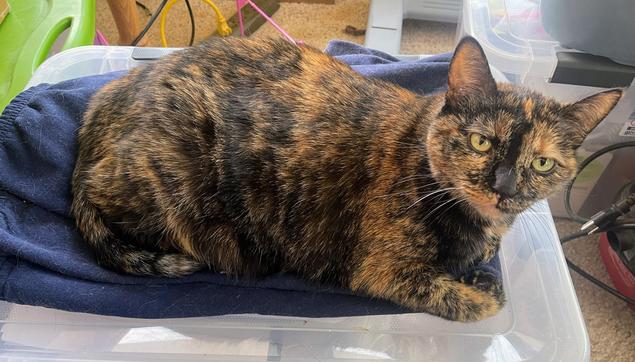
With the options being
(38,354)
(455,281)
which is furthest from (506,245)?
(38,354)

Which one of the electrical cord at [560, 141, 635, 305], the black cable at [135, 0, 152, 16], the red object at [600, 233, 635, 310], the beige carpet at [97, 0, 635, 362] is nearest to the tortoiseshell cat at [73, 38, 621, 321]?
the electrical cord at [560, 141, 635, 305]

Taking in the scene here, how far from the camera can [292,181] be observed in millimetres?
830

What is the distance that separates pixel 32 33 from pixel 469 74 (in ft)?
3.39

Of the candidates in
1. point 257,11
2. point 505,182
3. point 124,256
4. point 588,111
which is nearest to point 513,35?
point 588,111

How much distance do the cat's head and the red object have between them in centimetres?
59

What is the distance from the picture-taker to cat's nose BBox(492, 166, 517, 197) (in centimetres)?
70

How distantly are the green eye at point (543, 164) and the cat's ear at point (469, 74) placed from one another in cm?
11

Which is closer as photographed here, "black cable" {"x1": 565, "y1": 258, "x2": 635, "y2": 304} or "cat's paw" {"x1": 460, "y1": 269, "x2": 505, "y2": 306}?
"cat's paw" {"x1": 460, "y1": 269, "x2": 505, "y2": 306}

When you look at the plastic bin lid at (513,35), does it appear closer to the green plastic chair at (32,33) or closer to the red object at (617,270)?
the red object at (617,270)

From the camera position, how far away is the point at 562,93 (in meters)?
1.08

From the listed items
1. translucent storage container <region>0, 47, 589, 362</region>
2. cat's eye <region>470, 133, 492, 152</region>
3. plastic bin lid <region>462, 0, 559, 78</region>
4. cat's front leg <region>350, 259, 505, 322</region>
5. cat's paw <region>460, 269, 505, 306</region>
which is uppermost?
plastic bin lid <region>462, 0, 559, 78</region>

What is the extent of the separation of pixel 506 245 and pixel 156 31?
1.45m

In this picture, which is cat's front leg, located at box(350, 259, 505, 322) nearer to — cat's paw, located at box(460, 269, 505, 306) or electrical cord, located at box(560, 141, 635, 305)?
cat's paw, located at box(460, 269, 505, 306)

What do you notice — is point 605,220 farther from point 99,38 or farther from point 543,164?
point 99,38
